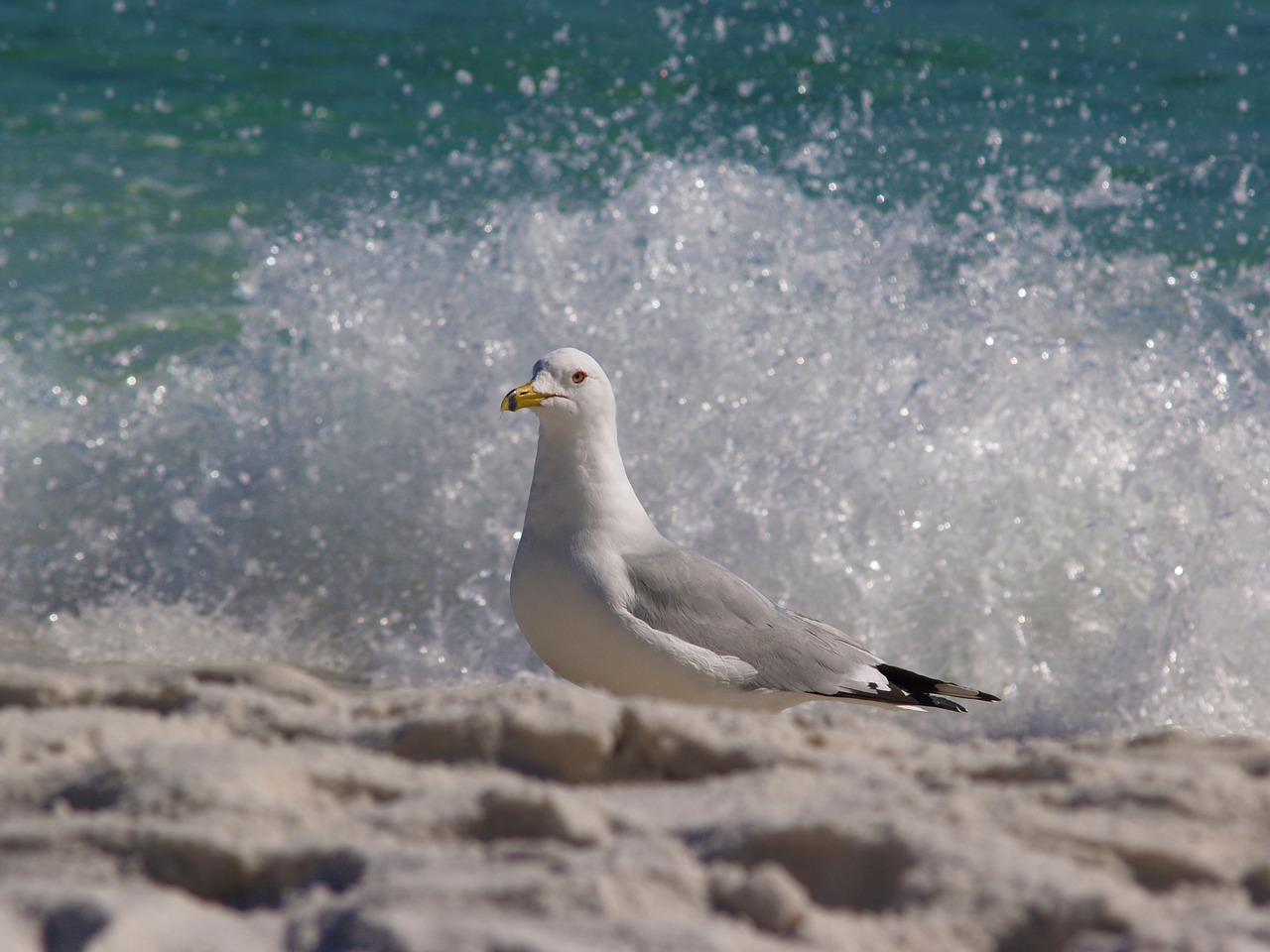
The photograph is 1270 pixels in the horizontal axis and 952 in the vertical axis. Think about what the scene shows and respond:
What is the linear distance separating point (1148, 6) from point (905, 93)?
5.40 ft

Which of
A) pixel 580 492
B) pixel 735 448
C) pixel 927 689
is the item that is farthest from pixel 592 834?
pixel 735 448

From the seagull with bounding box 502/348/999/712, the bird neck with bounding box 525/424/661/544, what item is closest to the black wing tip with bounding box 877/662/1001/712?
the seagull with bounding box 502/348/999/712

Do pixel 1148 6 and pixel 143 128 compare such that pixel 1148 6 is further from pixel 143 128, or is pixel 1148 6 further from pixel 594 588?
pixel 594 588

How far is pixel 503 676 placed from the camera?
427 cm

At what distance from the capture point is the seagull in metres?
2.95

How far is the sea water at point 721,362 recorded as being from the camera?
4410 millimetres

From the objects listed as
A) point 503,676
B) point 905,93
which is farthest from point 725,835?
point 905,93

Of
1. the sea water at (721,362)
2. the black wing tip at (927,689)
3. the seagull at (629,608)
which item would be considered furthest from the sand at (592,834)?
the sea water at (721,362)

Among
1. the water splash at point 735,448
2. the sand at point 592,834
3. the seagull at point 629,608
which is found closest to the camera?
the sand at point 592,834

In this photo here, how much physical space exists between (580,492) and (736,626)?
0.47m

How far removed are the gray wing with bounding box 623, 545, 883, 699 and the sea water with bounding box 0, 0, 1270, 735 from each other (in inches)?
43.7

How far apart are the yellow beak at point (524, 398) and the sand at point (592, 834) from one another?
1115mm

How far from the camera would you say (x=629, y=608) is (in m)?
2.94

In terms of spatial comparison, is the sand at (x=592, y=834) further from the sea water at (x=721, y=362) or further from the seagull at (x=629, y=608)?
the sea water at (x=721, y=362)
